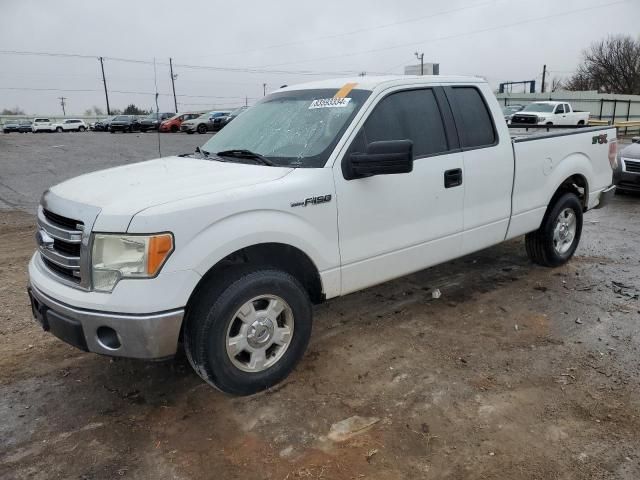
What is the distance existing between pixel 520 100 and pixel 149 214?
49.4 meters

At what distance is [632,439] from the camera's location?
2.79 meters

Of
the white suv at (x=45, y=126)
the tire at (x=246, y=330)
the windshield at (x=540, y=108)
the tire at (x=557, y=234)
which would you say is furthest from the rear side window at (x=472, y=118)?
the white suv at (x=45, y=126)

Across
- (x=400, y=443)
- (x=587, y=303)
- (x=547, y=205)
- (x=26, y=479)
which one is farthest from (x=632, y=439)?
(x=26, y=479)

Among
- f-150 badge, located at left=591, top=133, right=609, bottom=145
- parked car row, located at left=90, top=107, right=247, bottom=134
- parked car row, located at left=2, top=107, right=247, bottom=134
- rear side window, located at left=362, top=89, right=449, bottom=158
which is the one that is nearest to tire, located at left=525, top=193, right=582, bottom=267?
f-150 badge, located at left=591, top=133, right=609, bottom=145

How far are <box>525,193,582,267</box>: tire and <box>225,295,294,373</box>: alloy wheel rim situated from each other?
3.23m

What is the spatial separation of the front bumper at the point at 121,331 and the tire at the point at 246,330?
168mm

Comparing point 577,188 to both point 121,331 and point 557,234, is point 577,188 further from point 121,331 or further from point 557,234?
point 121,331

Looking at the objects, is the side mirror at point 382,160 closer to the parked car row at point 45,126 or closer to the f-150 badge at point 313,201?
the f-150 badge at point 313,201

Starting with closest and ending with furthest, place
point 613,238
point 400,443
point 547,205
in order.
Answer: point 400,443 < point 547,205 < point 613,238

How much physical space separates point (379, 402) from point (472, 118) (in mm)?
2514

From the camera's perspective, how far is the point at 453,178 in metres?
4.05

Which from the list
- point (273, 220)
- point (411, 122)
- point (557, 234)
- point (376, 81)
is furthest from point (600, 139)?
point (273, 220)

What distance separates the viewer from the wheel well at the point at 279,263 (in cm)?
308

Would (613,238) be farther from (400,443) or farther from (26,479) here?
(26,479)
